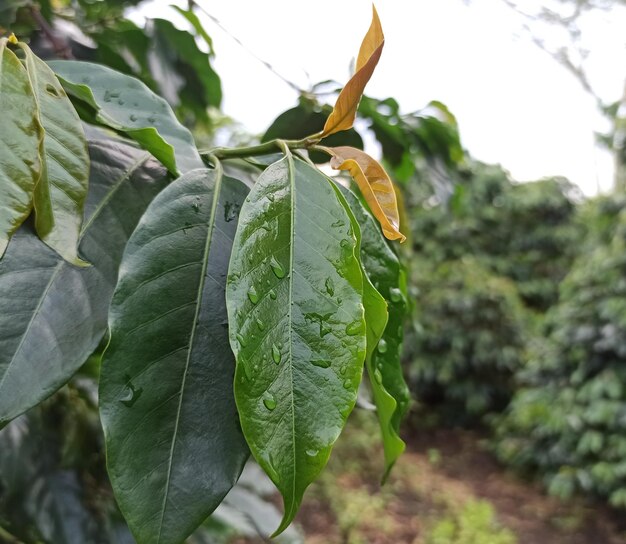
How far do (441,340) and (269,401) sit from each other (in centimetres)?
543

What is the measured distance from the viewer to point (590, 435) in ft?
12.3

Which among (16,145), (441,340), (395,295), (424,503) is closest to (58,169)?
(16,145)

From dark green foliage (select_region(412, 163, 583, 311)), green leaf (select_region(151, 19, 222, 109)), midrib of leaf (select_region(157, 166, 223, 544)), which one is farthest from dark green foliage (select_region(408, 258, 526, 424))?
midrib of leaf (select_region(157, 166, 223, 544))

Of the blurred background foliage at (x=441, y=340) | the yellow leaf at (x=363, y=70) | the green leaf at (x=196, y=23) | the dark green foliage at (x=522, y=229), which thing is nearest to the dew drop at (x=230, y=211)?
the yellow leaf at (x=363, y=70)

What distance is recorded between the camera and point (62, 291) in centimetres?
45

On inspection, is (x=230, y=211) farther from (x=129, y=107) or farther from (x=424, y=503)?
(x=424, y=503)

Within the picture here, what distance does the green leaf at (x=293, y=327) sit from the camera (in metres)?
0.38

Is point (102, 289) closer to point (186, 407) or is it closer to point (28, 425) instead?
point (186, 407)

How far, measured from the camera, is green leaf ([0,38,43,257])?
1.16 ft

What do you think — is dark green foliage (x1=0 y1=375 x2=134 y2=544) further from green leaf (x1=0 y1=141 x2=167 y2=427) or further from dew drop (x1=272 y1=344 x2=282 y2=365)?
dew drop (x1=272 y1=344 x2=282 y2=365)

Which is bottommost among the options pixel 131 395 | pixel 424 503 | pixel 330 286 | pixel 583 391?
pixel 424 503

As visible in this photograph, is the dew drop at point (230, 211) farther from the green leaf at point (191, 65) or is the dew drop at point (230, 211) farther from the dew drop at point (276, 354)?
the green leaf at point (191, 65)

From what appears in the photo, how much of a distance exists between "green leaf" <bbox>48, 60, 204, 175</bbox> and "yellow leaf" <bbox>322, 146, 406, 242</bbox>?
137 mm

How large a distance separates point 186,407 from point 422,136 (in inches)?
34.0
